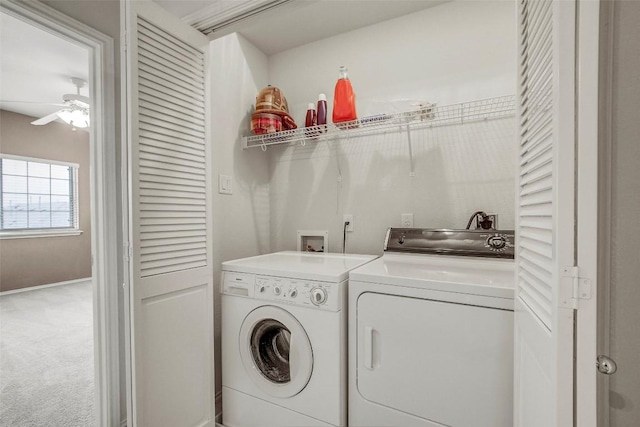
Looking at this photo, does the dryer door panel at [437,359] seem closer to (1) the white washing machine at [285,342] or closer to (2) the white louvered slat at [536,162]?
(1) the white washing machine at [285,342]

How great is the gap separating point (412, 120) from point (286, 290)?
1258 millimetres

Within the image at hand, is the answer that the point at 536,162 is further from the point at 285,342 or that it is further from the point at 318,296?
the point at 285,342

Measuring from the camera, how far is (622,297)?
0.65 meters

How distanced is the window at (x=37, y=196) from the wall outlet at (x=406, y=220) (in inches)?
223

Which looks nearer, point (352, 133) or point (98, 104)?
point (98, 104)

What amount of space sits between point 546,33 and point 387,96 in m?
1.47

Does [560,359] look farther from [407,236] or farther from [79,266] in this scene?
[79,266]

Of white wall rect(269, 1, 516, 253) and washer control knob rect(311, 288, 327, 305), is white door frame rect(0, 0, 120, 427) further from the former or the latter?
white wall rect(269, 1, 516, 253)

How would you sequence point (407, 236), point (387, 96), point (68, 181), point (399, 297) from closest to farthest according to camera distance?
point (399, 297), point (407, 236), point (387, 96), point (68, 181)

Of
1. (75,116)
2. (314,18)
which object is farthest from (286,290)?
(75,116)

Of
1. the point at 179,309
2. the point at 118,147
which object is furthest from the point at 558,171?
the point at 118,147

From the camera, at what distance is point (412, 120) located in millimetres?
1811

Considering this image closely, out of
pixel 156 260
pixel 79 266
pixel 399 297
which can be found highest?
pixel 156 260

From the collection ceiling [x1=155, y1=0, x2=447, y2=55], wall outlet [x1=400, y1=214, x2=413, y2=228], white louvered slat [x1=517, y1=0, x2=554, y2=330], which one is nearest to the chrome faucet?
wall outlet [x1=400, y1=214, x2=413, y2=228]
